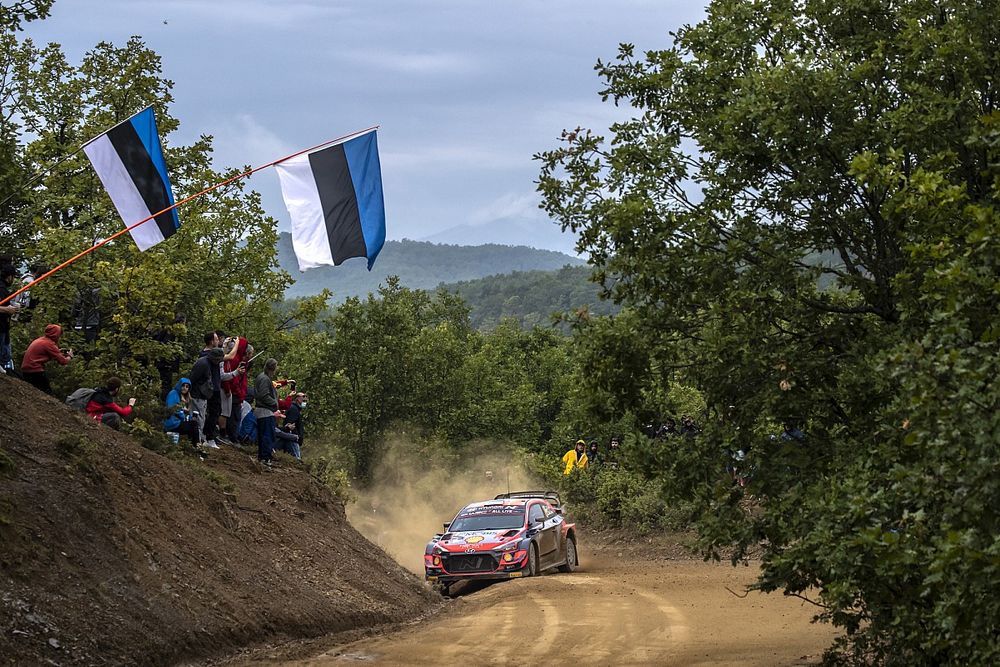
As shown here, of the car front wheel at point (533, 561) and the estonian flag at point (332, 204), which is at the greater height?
the estonian flag at point (332, 204)

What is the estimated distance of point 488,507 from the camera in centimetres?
2505

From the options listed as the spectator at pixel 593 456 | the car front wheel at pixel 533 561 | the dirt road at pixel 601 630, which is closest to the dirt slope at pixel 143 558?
the dirt road at pixel 601 630

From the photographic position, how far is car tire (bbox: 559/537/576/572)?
2611 centimetres

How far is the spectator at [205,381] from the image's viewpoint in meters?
18.9

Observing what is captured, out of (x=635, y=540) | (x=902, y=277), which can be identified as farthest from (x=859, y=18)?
(x=635, y=540)

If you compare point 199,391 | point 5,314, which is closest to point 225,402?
point 199,391

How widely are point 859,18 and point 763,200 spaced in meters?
2.28

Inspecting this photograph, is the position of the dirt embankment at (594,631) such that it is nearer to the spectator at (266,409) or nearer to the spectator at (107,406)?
the spectator at (266,409)

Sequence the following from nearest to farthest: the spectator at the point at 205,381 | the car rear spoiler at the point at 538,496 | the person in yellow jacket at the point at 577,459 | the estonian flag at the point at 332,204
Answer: the estonian flag at the point at 332,204
the spectator at the point at 205,381
the car rear spoiler at the point at 538,496
the person in yellow jacket at the point at 577,459

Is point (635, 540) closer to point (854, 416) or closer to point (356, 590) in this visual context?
point (356, 590)

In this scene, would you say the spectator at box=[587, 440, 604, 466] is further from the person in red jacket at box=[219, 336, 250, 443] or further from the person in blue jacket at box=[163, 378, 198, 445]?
the person in blue jacket at box=[163, 378, 198, 445]

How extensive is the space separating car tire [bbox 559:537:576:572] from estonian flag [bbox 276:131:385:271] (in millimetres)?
11348

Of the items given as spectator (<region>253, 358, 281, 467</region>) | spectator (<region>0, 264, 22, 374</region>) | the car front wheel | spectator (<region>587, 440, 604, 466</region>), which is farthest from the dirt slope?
spectator (<region>587, 440, 604, 466</region>)

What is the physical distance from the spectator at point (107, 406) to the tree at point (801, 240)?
838 centimetres
